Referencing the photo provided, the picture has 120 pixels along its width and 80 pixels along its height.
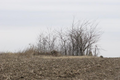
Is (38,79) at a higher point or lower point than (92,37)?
lower

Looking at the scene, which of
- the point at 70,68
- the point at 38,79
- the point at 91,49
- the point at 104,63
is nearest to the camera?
the point at 38,79

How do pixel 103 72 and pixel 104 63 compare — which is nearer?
pixel 103 72

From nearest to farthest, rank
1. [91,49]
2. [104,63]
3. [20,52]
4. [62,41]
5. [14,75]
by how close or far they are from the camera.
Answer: [14,75]
[104,63]
[20,52]
[91,49]
[62,41]

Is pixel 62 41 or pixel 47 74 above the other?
pixel 62 41

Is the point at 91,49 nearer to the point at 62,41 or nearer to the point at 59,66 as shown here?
the point at 62,41

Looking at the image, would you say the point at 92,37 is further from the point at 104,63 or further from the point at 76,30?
the point at 104,63

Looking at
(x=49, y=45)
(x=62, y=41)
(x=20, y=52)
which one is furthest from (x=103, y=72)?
(x=49, y=45)

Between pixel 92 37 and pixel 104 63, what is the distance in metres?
7.65

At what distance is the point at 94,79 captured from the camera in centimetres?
594

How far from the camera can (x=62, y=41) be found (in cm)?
1702

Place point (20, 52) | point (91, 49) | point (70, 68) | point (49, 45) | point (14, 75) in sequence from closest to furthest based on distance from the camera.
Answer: point (14, 75), point (70, 68), point (20, 52), point (91, 49), point (49, 45)

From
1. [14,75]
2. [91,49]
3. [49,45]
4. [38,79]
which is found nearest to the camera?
[38,79]

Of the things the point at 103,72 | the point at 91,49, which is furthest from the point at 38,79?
the point at 91,49

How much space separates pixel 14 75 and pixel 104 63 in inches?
→ 120
